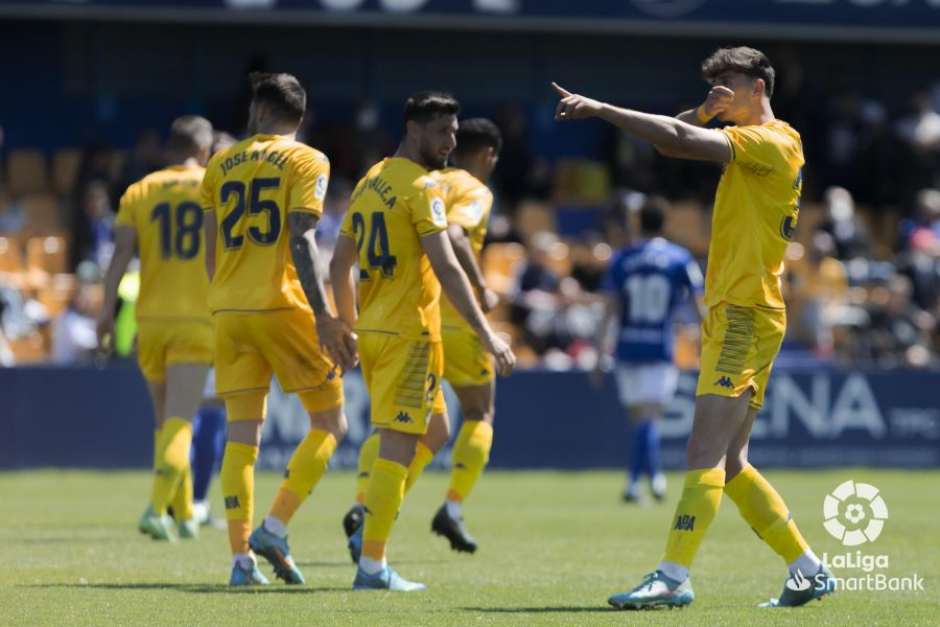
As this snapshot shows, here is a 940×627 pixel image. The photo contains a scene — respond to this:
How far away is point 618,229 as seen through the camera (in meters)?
16.8

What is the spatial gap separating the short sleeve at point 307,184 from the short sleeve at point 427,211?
45 cm

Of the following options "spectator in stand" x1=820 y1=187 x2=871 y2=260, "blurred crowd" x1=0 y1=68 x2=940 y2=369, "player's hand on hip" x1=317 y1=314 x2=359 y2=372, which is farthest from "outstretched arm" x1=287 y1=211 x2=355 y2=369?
"spectator in stand" x1=820 y1=187 x2=871 y2=260

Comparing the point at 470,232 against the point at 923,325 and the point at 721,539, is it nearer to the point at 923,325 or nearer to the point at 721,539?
the point at 721,539

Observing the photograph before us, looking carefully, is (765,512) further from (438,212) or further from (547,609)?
(438,212)

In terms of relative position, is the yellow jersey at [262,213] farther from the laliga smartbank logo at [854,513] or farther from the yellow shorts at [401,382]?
the laliga smartbank logo at [854,513]

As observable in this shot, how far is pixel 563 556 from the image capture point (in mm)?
11062

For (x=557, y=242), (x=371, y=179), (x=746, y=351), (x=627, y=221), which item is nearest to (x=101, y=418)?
(x=627, y=221)

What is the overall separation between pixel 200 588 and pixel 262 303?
1415mm

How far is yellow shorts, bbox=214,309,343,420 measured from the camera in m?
9.15

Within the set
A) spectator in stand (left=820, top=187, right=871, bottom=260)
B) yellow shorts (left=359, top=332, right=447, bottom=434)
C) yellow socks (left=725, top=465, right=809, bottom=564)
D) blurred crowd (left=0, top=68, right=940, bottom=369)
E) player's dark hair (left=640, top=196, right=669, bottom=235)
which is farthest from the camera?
spectator in stand (left=820, top=187, right=871, bottom=260)

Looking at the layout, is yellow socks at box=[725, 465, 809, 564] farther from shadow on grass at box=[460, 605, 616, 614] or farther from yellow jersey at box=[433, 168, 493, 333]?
yellow jersey at box=[433, 168, 493, 333]

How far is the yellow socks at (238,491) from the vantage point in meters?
9.08

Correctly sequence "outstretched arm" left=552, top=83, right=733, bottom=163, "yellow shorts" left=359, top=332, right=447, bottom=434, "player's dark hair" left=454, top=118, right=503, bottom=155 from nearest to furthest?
"outstretched arm" left=552, top=83, right=733, bottom=163, "yellow shorts" left=359, top=332, right=447, bottom=434, "player's dark hair" left=454, top=118, right=503, bottom=155

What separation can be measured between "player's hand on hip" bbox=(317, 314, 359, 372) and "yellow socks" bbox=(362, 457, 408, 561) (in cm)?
52
